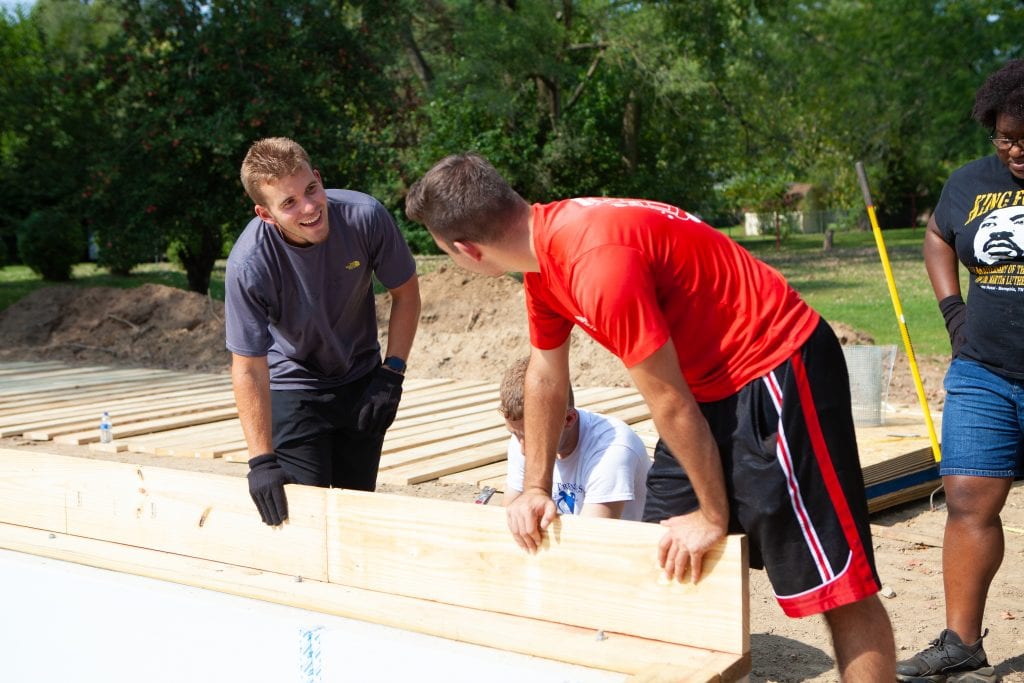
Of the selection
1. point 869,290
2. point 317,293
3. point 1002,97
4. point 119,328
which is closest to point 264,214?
point 317,293

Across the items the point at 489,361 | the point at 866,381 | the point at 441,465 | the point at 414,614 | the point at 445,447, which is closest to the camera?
the point at 414,614

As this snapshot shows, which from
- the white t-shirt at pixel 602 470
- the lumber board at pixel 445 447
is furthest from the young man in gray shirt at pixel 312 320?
the lumber board at pixel 445 447

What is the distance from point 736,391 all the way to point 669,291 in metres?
0.28

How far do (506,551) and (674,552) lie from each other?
1.64ft

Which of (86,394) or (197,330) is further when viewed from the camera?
(197,330)

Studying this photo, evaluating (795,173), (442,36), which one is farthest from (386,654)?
(795,173)

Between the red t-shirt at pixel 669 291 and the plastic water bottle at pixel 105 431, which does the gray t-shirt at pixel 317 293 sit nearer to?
the red t-shirt at pixel 669 291

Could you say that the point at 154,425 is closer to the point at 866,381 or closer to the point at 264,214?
the point at 264,214

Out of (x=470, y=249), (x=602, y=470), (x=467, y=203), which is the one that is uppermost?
(x=467, y=203)

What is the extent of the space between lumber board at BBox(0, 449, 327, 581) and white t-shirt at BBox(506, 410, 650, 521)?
0.88 meters

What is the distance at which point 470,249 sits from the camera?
2.27 metres

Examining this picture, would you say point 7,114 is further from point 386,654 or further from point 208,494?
point 386,654

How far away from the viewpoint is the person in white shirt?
135 inches

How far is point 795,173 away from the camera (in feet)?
138
